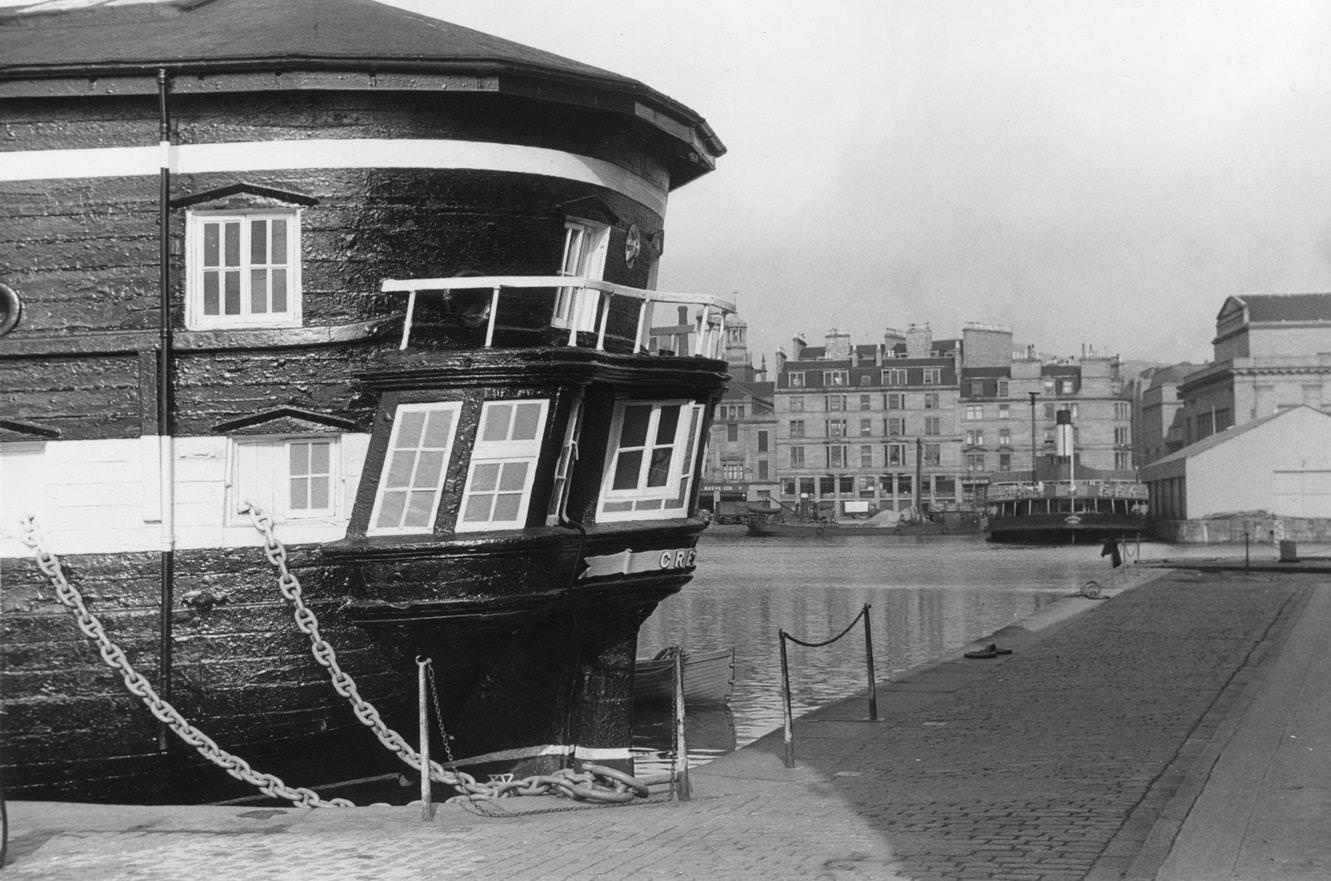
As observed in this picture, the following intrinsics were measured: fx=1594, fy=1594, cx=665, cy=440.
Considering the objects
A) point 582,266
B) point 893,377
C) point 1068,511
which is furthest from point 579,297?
point 893,377

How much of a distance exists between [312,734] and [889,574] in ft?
160

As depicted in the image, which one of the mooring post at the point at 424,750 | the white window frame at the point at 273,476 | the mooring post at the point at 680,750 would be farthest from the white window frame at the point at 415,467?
the mooring post at the point at 680,750

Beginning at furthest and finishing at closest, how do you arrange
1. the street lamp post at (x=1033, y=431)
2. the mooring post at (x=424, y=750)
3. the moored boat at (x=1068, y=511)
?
the street lamp post at (x=1033, y=431), the moored boat at (x=1068, y=511), the mooring post at (x=424, y=750)

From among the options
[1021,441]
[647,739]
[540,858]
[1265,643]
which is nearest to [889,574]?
[1265,643]

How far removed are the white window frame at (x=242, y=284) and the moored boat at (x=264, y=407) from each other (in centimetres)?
2

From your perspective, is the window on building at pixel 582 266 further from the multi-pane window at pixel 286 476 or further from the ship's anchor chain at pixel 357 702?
the ship's anchor chain at pixel 357 702

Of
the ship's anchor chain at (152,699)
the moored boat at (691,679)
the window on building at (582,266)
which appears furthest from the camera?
the moored boat at (691,679)

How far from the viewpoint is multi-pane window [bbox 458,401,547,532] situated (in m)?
11.7

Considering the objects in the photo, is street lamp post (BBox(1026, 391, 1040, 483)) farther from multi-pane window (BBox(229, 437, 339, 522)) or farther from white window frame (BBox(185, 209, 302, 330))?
white window frame (BBox(185, 209, 302, 330))

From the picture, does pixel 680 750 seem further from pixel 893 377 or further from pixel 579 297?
pixel 893 377

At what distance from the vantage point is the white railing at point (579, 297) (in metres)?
11.8

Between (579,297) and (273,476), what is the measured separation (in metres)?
2.76

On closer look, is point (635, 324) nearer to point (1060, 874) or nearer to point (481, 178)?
point (481, 178)

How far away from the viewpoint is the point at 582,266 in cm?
1353
